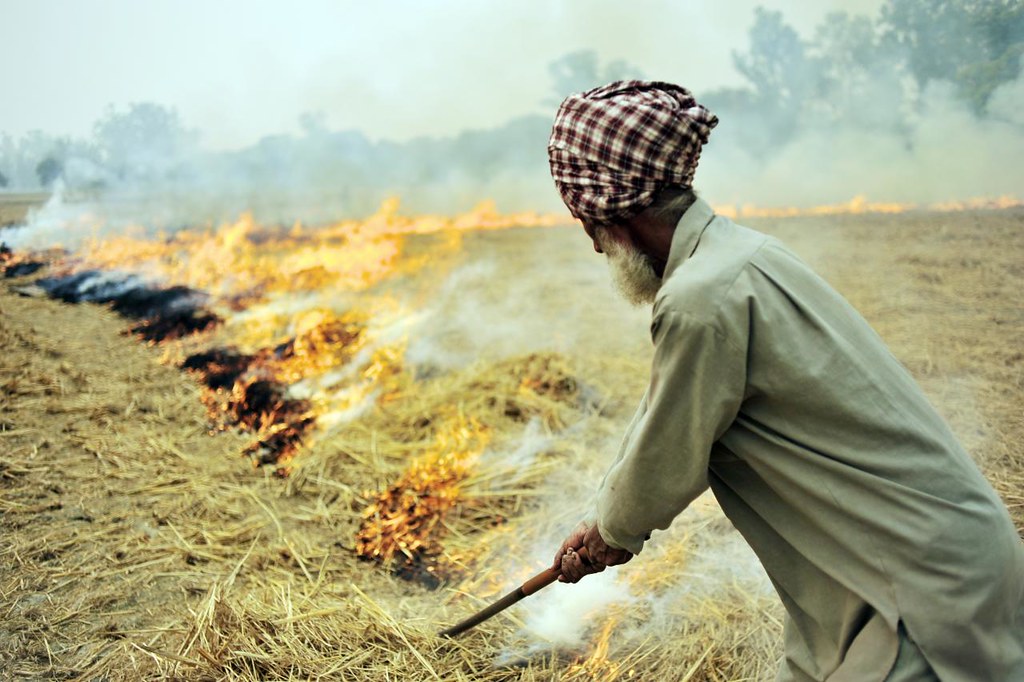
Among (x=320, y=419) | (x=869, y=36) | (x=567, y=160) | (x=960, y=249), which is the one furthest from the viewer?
(x=869, y=36)

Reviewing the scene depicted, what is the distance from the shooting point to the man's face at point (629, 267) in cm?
158

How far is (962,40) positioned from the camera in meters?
4.95

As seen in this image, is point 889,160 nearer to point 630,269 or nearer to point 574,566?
point 630,269

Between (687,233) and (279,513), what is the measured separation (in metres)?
3.27

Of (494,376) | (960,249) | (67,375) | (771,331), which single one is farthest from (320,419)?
(960,249)

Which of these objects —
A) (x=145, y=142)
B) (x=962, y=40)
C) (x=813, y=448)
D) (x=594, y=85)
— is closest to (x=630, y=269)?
(x=813, y=448)

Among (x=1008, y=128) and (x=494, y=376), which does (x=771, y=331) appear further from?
(x=1008, y=128)

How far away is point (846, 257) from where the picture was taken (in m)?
7.11

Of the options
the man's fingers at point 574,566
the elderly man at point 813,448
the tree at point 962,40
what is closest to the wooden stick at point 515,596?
the man's fingers at point 574,566

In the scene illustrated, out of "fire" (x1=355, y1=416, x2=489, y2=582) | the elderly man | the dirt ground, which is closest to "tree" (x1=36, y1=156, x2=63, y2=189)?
the dirt ground

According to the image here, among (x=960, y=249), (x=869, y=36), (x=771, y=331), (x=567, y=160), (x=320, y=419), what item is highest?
(x=869, y=36)

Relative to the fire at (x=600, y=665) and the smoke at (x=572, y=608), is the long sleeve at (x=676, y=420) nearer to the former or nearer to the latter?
the fire at (x=600, y=665)

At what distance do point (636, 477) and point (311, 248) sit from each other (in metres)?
10.3

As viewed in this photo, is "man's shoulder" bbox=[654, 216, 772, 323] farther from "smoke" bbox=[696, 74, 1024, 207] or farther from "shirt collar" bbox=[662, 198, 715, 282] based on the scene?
"smoke" bbox=[696, 74, 1024, 207]
